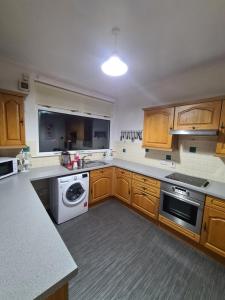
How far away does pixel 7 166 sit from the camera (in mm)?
1978

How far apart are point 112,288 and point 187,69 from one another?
3076 millimetres

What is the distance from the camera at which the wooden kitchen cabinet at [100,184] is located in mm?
2755

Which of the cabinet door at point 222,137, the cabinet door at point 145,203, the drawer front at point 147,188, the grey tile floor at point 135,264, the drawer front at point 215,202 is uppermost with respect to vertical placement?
the cabinet door at point 222,137

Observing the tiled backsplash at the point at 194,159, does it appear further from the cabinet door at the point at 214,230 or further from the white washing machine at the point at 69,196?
the white washing machine at the point at 69,196

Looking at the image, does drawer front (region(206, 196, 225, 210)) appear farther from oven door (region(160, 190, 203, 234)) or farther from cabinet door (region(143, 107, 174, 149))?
cabinet door (region(143, 107, 174, 149))

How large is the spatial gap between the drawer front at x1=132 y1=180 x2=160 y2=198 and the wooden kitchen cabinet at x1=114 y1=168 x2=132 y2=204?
169mm

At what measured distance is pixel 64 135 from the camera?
2.95m

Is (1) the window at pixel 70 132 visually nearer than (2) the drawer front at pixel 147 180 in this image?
No

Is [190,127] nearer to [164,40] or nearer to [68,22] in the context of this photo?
[164,40]

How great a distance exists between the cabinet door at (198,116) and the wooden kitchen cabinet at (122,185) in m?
1.26

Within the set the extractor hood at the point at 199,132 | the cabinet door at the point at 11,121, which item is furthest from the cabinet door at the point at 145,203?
the cabinet door at the point at 11,121

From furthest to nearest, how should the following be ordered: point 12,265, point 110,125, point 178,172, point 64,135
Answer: point 110,125, point 64,135, point 178,172, point 12,265

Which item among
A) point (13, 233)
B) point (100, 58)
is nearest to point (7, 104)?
point (100, 58)

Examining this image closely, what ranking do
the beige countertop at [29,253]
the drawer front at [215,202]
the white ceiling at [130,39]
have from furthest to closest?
the drawer front at [215,202]
the white ceiling at [130,39]
the beige countertop at [29,253]
